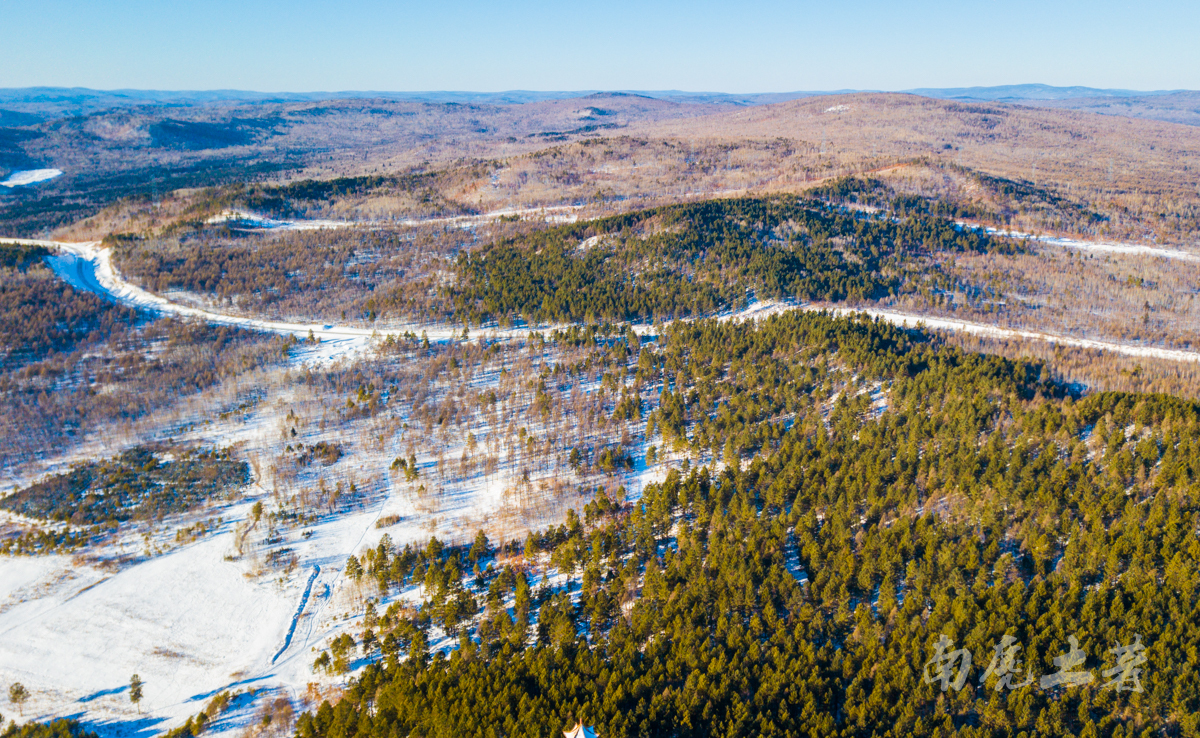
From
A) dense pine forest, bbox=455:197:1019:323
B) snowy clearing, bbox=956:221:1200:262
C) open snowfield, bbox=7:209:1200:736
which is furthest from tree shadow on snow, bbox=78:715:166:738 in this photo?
snowy clearing, bbox=956:221:1200:262

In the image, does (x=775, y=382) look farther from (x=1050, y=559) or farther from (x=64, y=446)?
(x=64, y=446)

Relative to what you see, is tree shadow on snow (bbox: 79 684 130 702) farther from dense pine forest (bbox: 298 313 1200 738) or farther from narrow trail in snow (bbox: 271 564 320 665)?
dense pine forest (bbox: 298 313 1200 738)

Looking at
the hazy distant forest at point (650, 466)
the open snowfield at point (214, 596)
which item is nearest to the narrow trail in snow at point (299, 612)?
the open snowfield at point (214, 596)

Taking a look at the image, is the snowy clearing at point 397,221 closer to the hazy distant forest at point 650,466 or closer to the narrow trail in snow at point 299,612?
the hazy distant forest at point 650,466

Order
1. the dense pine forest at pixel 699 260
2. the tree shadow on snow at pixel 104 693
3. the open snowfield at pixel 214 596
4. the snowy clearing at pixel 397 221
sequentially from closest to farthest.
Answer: the tree shadow on snow at pixel 104 693 → the open snowfield at pixel 214 596 → the dense pine forest at pixel 699 260 → the snowy clearing at pixel 397 221

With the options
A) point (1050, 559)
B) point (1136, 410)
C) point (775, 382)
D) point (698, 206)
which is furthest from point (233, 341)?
point (1136, 410)

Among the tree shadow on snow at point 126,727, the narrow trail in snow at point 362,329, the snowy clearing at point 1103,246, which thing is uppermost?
the snowy clearing at point 1103,246
